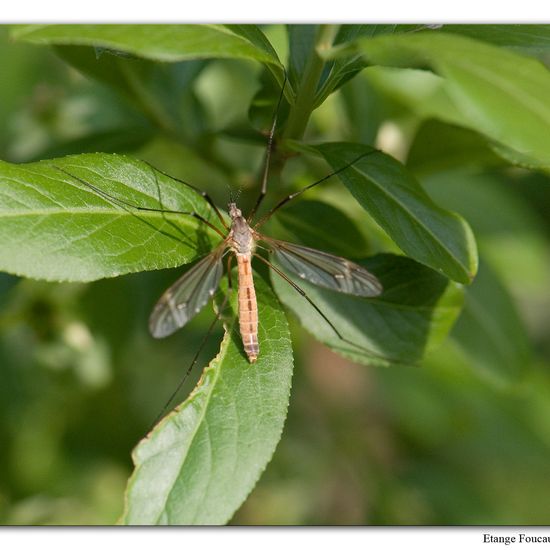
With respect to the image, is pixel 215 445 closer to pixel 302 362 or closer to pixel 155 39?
pixel 155 39

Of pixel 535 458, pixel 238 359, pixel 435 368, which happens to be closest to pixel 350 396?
pixel 435 368

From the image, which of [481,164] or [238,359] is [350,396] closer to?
[481,164]

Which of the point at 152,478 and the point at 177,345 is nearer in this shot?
the point at 152,478

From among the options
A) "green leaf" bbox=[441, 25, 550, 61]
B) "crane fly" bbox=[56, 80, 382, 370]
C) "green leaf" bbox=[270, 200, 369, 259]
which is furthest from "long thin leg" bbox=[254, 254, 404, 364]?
"green leaf" bbox=[441, 25, 550, 61]

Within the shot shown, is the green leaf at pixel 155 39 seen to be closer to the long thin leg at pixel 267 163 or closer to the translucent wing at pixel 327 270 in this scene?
the long thin leg at pixel 267 163

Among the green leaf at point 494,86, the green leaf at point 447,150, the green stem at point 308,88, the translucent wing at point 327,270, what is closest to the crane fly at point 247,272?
the translucent wing at point 327,270

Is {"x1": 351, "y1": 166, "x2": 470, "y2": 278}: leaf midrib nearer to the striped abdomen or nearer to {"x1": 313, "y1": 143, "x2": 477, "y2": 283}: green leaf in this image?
{"x1": 313, "y1": 143, "x2": 477, "y2": 283}: green leaf

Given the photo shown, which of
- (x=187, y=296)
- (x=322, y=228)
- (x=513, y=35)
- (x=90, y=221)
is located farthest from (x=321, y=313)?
(x=513, y=35)
